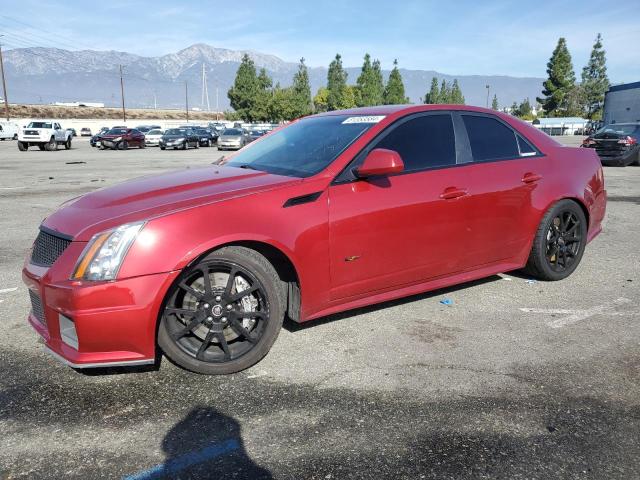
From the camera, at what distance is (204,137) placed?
3734cm

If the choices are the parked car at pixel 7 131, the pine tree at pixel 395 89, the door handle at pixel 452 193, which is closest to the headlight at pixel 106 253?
the door handle at pixel 452 193

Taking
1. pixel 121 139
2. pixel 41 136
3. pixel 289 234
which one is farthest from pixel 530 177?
pixel 121 139

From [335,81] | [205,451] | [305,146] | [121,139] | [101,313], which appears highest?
[335,81]

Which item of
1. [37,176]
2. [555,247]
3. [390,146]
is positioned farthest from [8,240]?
[37,176]

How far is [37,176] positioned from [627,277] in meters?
15.7

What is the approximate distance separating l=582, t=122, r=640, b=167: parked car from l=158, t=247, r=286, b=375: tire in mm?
18342

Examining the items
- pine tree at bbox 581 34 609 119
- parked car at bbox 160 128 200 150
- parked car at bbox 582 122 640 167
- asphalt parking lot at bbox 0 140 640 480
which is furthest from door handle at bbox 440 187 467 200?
pine tree at bbox 581 34 609 119

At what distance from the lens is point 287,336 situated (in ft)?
12.2

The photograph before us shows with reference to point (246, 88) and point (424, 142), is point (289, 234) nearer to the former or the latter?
point (424, 142)

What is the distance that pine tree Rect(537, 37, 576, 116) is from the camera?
78438 millimetres

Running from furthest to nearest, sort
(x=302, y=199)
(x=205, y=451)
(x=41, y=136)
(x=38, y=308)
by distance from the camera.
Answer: (x=41, y=136) → (x=302, y=199) → (x=38, y=308) → (x=205, y=451)

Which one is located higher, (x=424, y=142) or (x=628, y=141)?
(x=628, y=141)

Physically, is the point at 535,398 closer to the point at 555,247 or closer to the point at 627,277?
the point at 555,247

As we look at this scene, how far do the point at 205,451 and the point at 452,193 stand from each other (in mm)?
2529
